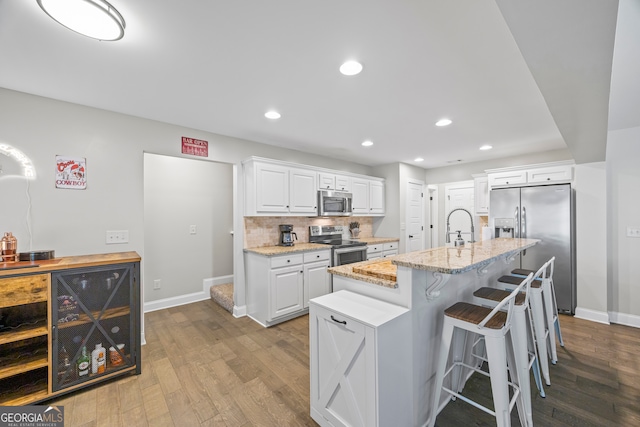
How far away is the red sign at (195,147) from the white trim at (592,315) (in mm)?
5262

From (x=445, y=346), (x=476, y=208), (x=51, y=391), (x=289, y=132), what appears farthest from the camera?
(x=476, y=208)

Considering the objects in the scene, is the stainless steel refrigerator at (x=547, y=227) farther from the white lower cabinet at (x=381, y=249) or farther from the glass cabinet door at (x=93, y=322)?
the glass cabinet door at (x=93, y=322)

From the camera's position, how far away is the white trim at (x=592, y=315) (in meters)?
3.30

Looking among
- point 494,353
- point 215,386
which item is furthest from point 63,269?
point 494,353

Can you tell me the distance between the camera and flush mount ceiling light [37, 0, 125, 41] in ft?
4.13

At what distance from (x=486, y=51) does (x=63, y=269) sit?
11.0 feet

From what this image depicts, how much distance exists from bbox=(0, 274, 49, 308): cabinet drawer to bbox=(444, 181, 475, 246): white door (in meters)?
5.89

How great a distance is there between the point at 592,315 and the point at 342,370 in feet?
12.7

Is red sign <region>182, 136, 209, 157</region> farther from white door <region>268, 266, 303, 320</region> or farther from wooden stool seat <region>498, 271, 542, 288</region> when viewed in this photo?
wooden stool seat <region>498, 271, 542, 288</region>

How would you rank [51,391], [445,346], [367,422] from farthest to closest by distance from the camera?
[51,391] → [445,346] → [367,422]

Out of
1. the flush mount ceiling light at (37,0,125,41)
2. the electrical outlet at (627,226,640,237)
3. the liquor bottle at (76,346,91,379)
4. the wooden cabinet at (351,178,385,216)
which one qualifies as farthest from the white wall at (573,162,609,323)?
the liquor bottle at (76,346,91,379)

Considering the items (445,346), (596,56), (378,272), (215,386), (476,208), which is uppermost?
(596,56)

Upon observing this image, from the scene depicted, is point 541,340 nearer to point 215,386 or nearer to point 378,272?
point 378,272

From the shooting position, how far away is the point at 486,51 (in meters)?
1.72
